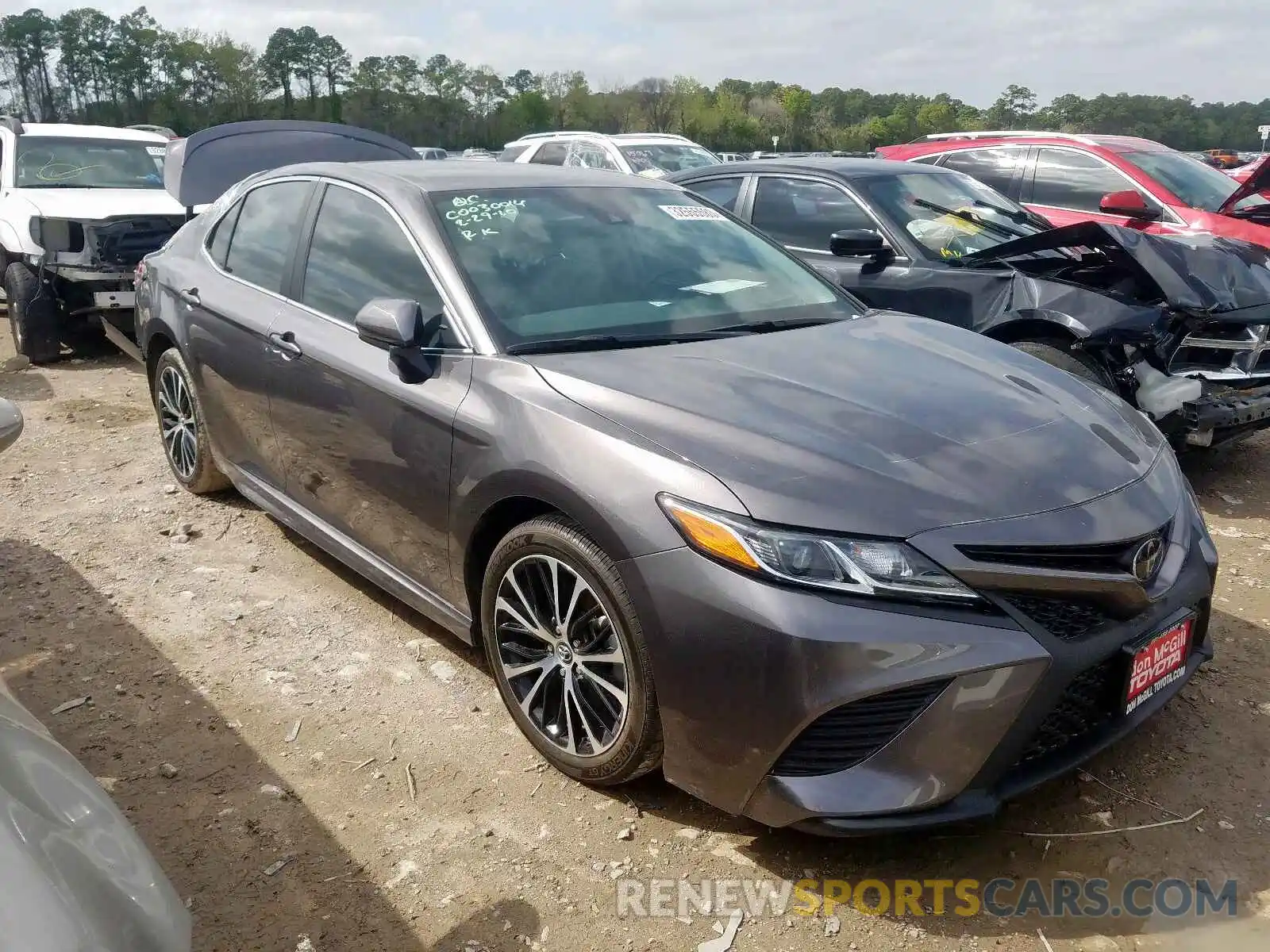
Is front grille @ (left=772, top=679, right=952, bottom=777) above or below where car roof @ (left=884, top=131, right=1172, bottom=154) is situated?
below

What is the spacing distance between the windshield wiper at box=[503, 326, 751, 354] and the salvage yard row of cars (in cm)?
→ 1

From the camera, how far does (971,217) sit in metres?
5.98

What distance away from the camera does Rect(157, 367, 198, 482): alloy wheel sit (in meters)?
4.74

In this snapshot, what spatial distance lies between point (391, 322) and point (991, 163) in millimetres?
7175

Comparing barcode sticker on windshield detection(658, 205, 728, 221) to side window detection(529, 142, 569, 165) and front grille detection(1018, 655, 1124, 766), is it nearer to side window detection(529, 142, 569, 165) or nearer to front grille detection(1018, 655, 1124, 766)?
front grille detection(1018, 655, 1124, 766)

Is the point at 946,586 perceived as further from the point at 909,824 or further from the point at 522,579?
the point at 522,579

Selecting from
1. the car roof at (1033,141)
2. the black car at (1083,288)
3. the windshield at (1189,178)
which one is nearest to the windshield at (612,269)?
the black car at (1083,288)

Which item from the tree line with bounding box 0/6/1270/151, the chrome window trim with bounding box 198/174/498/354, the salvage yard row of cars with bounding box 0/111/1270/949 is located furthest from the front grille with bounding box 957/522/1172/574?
the tree line with bounding box 0/6/1270/151

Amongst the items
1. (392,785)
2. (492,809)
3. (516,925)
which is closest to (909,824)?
(516,925)

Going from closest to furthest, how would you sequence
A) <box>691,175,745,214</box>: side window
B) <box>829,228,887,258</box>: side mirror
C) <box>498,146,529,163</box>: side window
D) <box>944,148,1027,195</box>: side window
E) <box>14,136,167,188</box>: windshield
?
<box>829,228,887,258</box>: side mirror < <box>691,175,745,214</box>: side window < <box>944,148,1027,195</box>: side window < <box>14,136,167,188</box>: windshield < <box>498,146,529,163</box>: side window

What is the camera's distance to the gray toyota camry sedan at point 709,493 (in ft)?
7.38

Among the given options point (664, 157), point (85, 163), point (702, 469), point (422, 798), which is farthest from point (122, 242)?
point (664, 157)

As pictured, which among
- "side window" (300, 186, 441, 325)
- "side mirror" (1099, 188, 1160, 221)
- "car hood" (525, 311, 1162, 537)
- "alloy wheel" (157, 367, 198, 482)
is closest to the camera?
"car hood" (525, 311, 1162, 537)

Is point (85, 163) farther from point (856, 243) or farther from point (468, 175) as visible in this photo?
point (856, 243)
